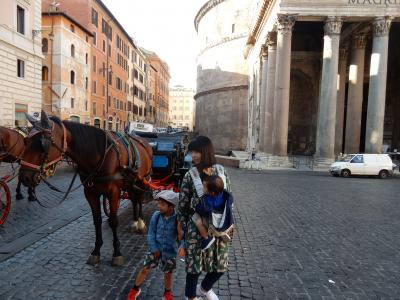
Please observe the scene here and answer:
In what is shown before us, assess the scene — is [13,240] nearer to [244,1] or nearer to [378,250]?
[378,250]

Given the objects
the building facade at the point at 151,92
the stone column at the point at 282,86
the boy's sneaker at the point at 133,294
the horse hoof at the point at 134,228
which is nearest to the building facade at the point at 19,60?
the stone column at the point at 282,86

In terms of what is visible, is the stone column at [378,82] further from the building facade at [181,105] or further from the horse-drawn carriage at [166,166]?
the building facade at [181,105]

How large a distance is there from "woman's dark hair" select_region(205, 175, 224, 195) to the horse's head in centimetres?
198

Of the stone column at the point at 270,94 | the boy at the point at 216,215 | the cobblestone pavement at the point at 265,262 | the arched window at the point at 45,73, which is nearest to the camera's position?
the boy at the point at 216,215

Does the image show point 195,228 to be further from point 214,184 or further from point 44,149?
point 44,149

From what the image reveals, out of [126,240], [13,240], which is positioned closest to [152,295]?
[126,240]

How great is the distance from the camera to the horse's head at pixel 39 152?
148 inches

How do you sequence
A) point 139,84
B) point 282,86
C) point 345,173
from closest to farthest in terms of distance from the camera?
point 345,173 → point 282,86 → point 139,84

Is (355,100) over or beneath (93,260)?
over

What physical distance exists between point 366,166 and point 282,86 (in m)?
6.72

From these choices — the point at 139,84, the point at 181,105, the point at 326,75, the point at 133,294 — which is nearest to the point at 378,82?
the point at 326,75

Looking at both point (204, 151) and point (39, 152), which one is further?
point (39, 152)

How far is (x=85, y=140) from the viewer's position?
434 centimetres

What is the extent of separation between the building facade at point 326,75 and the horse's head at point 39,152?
60.9ft
